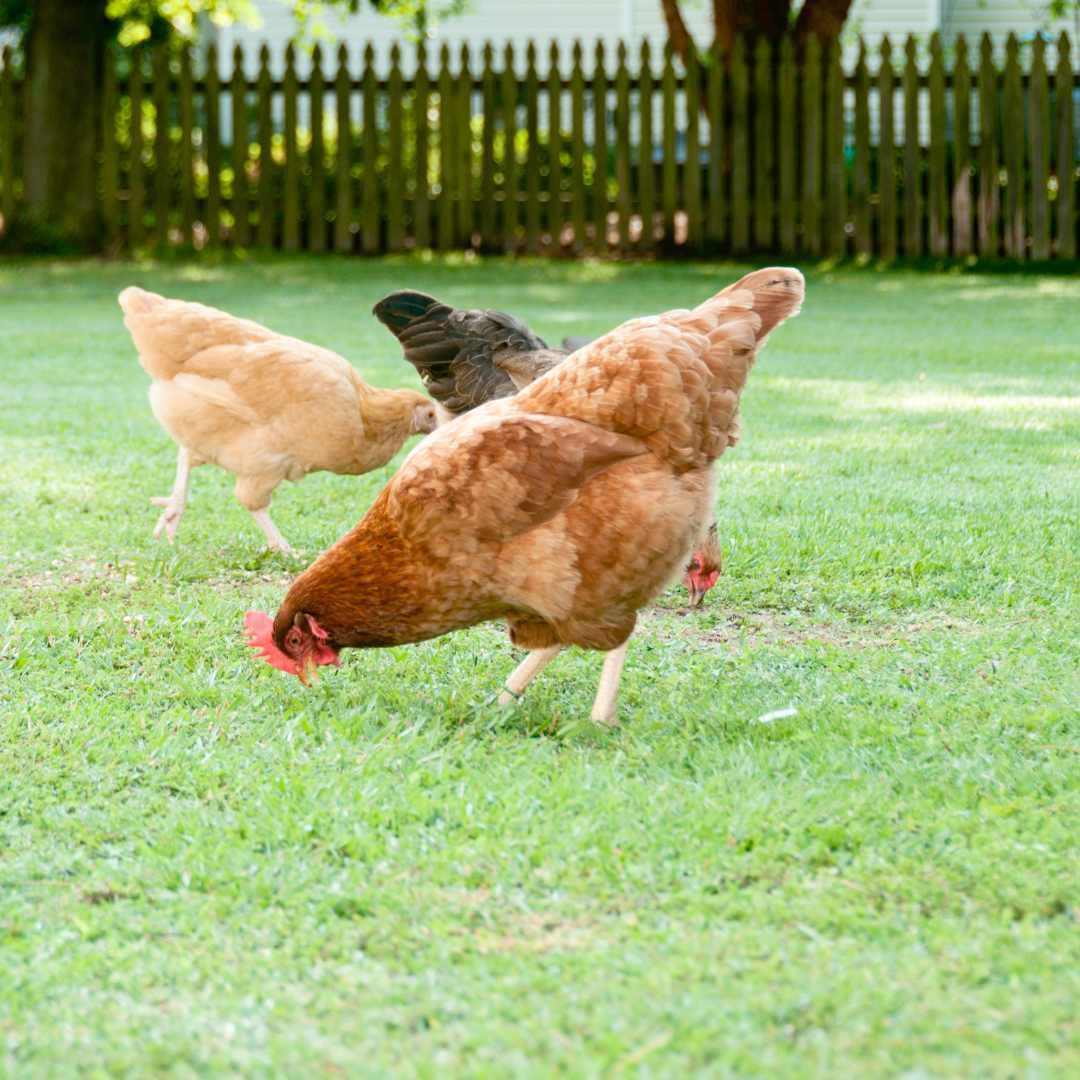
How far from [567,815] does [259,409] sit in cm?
281

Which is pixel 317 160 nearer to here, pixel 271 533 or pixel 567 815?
pixel 271 533

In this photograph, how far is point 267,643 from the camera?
3805mm

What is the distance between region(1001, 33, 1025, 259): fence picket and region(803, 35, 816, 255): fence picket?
185cm

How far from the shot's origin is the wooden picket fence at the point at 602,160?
1519 cm

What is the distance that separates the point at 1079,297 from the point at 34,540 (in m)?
10.1

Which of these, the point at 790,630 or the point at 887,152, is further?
the point at 887,152

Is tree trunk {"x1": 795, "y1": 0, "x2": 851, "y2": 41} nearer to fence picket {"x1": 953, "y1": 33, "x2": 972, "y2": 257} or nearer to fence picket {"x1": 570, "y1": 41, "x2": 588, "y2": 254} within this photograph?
fence picket {"x1": 953, "y1": 33, "x2": 972, "y2": 257}

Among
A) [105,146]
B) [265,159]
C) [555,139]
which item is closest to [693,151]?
[555,139]

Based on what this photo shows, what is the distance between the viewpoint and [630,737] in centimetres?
362

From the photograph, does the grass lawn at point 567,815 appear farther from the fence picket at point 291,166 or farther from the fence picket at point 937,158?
the fence picket at point 291,166

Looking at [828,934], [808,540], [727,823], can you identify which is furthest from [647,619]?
[828,934]

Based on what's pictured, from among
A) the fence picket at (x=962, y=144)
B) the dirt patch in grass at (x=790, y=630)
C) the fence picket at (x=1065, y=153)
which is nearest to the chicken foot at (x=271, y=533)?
the dirt patch in grass at (x=790, y=630)

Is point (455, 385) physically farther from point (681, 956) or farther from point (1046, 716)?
point (681, 956)

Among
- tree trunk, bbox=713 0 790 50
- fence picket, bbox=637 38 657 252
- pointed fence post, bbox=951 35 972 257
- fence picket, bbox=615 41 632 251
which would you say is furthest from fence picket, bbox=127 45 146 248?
pointed fence post, bbox=951 35 972 257
